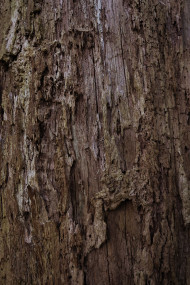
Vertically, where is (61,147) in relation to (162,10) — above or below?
below

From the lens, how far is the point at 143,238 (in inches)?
56.7

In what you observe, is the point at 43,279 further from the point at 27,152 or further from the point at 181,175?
the point at 181,175

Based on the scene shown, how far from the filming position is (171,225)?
4.83ft

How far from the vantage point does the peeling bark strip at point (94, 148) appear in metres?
1.45

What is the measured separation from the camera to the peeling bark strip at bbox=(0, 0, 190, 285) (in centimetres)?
145

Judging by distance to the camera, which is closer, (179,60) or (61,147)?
(61,147)

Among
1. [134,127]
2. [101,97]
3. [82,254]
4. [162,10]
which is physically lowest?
[82,254]

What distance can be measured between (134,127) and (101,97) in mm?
261

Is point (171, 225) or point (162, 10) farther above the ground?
point (162, 10)

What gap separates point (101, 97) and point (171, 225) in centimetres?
84

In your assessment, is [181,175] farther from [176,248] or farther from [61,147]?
[61,147]

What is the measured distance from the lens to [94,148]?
58.9 inches

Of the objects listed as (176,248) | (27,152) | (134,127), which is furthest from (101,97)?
(176,248)

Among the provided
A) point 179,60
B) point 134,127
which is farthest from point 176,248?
point 179,60
